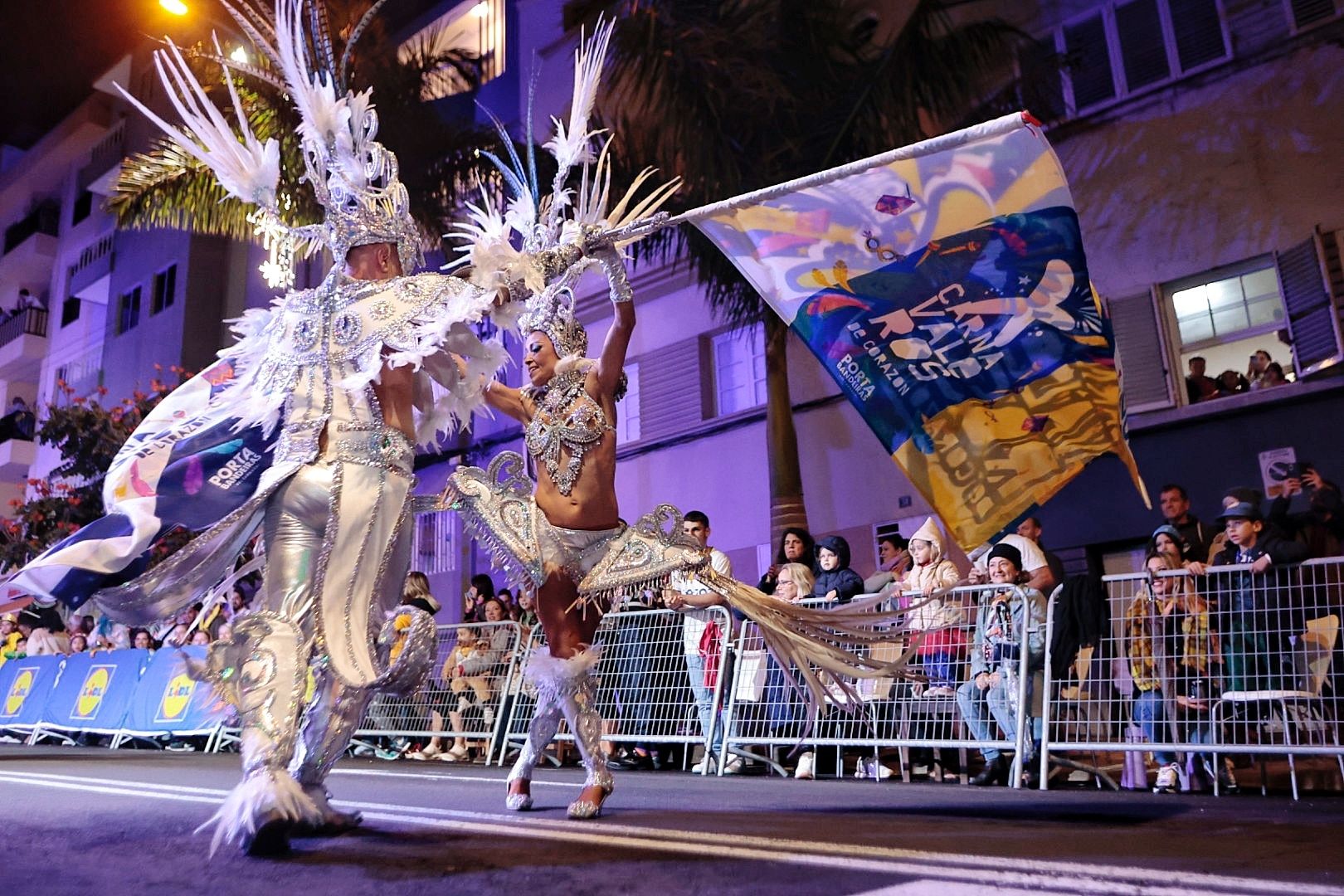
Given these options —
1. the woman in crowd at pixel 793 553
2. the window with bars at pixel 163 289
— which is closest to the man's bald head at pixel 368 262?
the woman in crowd at pixel 793 553

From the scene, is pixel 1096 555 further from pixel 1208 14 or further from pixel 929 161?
pixel 929 161

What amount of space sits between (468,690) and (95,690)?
468cm

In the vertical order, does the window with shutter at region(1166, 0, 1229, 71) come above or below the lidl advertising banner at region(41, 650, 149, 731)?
above

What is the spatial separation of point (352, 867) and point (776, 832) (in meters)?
1.25

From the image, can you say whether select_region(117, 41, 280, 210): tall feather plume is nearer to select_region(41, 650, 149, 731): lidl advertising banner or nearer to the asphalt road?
the asphalt road

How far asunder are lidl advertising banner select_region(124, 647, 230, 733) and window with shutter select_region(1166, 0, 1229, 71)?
1059cm

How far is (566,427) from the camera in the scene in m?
4.02

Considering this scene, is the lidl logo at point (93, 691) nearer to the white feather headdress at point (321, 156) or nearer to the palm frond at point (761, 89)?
the palm frond at point (761, 89)

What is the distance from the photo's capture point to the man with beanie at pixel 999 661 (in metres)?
5.53

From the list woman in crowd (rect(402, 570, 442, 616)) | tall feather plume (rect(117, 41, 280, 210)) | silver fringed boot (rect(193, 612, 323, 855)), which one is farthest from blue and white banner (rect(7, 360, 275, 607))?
woman in crowd (rect(402, 570, 442, 616))

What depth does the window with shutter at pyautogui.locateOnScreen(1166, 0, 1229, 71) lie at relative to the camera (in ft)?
33.7

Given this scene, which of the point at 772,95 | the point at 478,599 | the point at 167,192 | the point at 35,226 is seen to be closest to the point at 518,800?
the point at 478,599

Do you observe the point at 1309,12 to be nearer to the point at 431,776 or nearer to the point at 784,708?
the point at 784,708

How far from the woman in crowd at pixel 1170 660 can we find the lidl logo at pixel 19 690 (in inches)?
431
